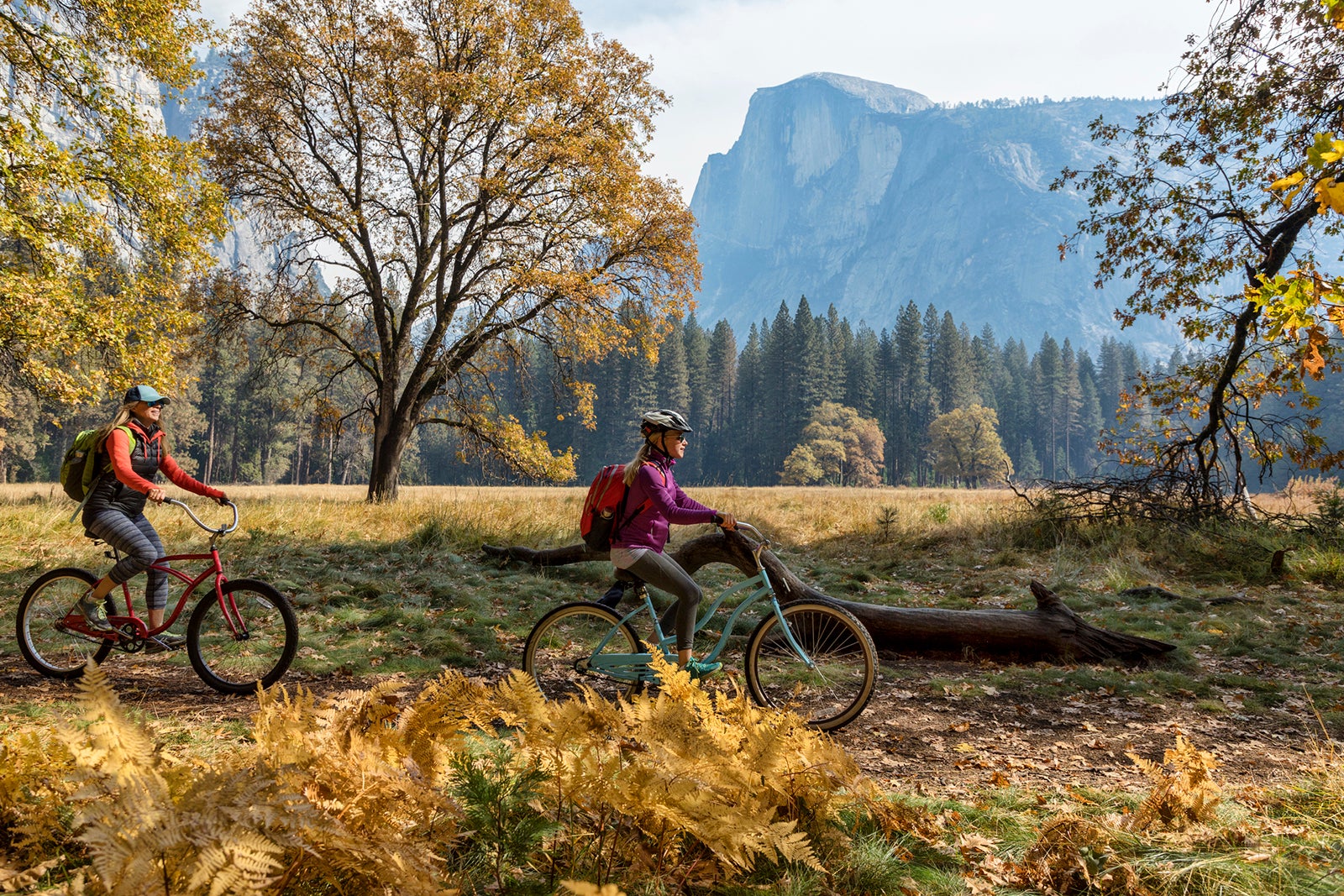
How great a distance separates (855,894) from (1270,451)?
488 inches

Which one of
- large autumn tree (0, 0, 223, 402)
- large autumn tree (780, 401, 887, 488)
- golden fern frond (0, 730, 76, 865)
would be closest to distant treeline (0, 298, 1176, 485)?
large autumn tree (780, 401, 887, 488)

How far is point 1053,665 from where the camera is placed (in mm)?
6371

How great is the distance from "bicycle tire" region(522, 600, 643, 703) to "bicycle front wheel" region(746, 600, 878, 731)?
0.84 meters

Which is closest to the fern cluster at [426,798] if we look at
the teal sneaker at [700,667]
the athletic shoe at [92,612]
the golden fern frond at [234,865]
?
the golden fern frond at [234,865]

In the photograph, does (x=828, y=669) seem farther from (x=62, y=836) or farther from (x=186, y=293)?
(x=186, y=293)

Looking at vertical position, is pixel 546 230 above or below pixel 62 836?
above

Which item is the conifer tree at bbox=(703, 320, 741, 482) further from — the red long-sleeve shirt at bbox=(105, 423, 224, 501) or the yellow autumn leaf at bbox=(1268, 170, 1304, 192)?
the yellow autumn leaf at bbox=(1268, 170, 1304, 192)

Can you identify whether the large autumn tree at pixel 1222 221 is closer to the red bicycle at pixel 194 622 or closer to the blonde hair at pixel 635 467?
the blonde hair at pixel 635 467

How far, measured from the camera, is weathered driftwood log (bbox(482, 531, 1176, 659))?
6457 millimetres

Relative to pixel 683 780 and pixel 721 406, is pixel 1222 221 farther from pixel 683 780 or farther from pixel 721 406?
pixel 721 406

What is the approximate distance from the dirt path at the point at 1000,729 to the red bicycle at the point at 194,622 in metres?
0.20

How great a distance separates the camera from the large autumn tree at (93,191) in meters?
10.3

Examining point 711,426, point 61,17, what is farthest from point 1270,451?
point 711,426

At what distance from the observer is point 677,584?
4.74 metres
